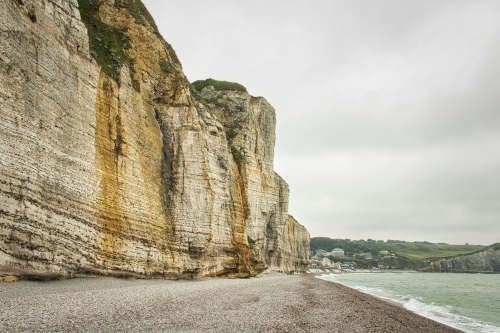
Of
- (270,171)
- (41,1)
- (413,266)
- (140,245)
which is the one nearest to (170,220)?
(140,245)

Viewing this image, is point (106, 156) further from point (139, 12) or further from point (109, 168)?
point (139, 12)

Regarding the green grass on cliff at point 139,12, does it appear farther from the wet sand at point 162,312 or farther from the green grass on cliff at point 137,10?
the wet sand at point 162,312

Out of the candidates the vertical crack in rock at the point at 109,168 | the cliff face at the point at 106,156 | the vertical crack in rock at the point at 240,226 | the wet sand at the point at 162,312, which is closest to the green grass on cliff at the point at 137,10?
the cliff face at the point at 106,156

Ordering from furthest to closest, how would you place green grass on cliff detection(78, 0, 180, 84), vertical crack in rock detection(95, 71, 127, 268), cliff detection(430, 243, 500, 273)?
cliff detection(430, 243, 500, 273) → green grass on cliff detection(78, 0, 180, 84) → vertical crack in rock detection(95, 71, 127, 268)

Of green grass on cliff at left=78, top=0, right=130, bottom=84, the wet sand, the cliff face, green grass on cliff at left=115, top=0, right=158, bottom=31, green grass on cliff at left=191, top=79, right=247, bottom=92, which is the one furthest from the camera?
green grass on cliff at left=191, top=79, right=247, bottom=92

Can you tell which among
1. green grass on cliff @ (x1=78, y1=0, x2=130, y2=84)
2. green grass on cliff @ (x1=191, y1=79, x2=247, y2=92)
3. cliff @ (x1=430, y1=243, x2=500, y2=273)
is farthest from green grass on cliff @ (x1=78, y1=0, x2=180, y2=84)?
cliff @ (x1=430, y1=243, x2=500, y2=273)

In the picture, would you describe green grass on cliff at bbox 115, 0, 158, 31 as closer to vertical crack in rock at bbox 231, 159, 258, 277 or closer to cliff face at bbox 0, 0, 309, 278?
cliff face at bbox 0, 0, 309, 278

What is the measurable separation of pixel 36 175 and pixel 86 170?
2.66 meters

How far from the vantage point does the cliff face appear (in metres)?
11.7

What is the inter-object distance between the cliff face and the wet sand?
6.98 ft

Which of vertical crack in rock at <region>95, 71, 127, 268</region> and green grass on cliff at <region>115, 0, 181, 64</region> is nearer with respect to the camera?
vertical crack in rock at <region>95, 71, 127, 268</region>

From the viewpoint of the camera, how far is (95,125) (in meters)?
15.8

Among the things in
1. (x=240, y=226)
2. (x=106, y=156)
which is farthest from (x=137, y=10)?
(x=240, y=226)

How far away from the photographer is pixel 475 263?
113 meters
